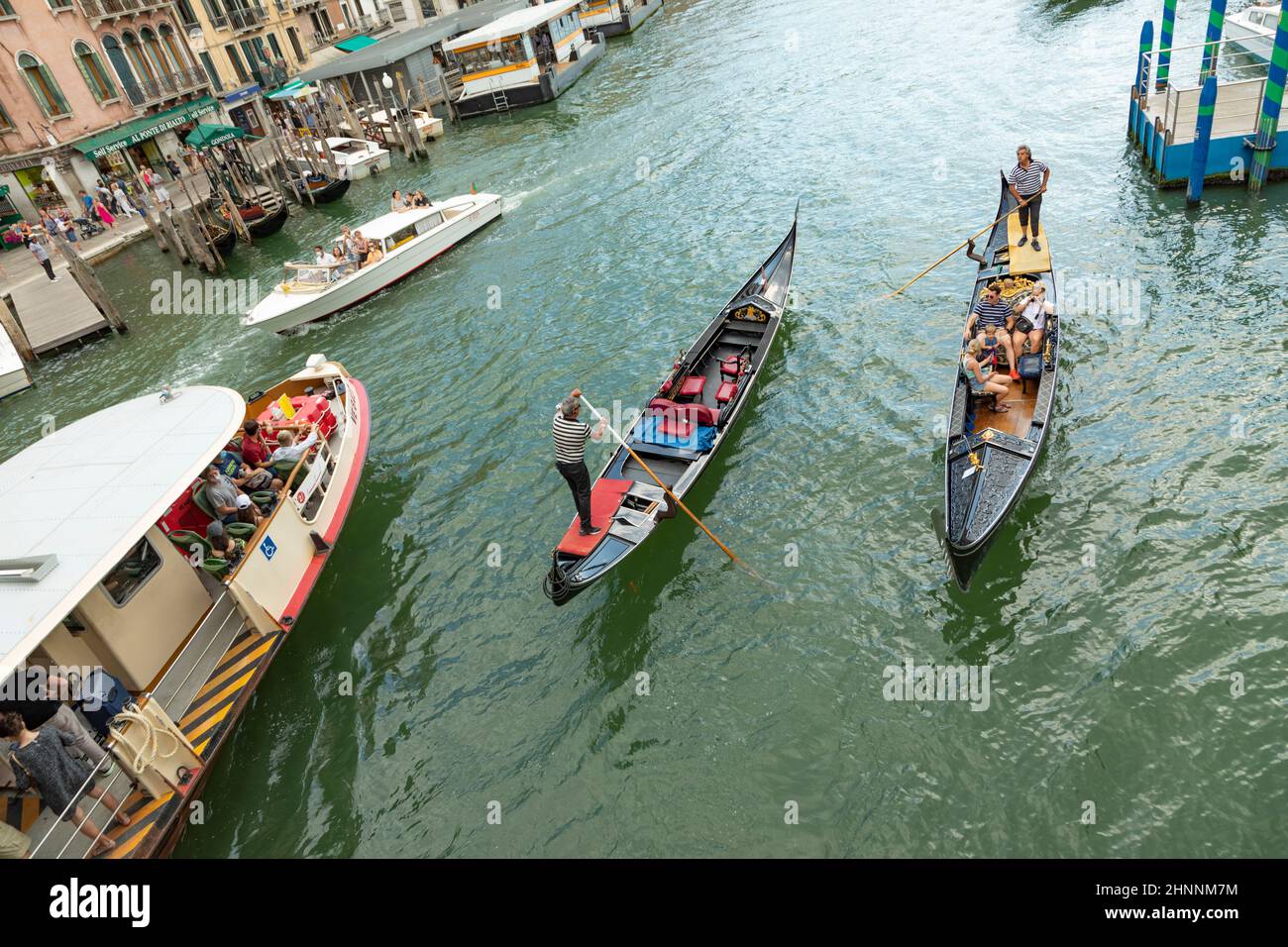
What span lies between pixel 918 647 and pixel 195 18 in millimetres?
48610

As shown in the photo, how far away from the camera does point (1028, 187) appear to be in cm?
1455

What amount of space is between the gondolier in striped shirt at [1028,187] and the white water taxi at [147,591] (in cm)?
1330

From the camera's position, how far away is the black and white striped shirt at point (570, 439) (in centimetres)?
961

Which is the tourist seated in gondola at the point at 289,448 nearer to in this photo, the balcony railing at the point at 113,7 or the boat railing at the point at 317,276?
the boat railing at the point at 317,276

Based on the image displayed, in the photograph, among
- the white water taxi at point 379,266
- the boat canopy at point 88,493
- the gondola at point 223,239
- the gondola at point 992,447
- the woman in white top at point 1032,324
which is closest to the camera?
the boat canopy at point 88,493

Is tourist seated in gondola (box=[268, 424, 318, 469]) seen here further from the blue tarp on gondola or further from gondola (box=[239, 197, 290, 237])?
gondola (box=[239, 197, 290, 237])

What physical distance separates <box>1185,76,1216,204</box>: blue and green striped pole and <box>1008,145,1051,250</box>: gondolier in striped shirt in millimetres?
3734

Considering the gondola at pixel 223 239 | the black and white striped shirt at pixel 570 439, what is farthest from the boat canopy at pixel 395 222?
the black and white striped shirt at pixel 570 439

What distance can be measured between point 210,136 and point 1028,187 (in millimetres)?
29160

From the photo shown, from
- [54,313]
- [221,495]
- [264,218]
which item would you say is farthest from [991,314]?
[54,313]

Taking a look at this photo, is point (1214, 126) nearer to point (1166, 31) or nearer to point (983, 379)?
point (1166, 31)

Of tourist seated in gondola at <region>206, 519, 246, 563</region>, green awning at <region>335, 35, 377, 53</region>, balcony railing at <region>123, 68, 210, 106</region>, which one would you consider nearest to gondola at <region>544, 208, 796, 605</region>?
tourist seated in gondola at <region>206, 519, 246, 563</region>
